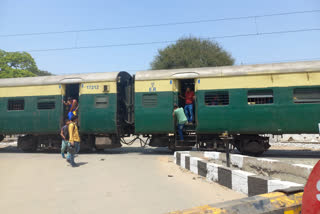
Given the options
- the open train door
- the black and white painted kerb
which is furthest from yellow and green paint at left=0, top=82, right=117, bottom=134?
the open train door

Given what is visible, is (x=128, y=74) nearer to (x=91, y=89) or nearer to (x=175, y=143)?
(x=91, y=89)

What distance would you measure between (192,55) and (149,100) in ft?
71.4

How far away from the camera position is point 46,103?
35.7 feet

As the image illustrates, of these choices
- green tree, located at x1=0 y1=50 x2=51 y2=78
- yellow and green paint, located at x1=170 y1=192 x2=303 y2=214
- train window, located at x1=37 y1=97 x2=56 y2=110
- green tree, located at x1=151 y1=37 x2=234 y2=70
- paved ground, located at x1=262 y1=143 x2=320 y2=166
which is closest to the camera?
yellow and green paint, located at x1=170 y1=192 x2=303 y2=214

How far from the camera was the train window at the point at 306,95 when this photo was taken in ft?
27.8

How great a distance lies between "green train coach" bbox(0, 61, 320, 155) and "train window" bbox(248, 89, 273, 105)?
3 centimetres

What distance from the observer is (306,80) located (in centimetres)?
854

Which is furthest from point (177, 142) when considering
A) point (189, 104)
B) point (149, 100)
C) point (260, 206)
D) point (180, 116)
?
point (260, 206)

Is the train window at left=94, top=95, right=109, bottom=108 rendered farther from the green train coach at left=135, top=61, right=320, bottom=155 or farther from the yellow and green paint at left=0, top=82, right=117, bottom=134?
the green train coach at left=135, top=61, right=320, bottom=155

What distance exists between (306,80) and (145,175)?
267 inches

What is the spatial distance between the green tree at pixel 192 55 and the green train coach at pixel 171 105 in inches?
765

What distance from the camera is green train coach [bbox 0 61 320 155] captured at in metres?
8.66

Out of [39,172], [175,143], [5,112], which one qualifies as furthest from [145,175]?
[5,112]

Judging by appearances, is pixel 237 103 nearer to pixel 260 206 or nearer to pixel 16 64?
pixel 260 206
